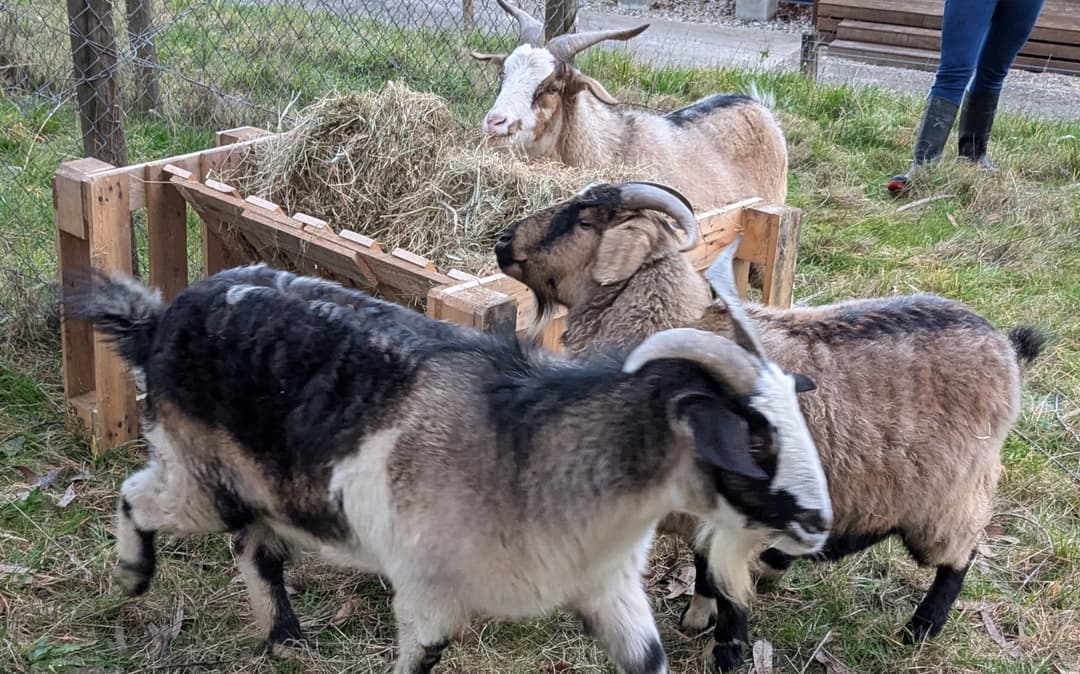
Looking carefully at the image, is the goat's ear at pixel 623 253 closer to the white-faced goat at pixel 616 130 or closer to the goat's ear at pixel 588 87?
the white-faced goat at pixel 616 130

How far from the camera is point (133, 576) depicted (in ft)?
10.2

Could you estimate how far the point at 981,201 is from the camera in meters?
6.92

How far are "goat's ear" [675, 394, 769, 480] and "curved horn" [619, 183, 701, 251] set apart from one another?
106cm

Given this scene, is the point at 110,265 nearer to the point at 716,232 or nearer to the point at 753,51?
the point at 716,232

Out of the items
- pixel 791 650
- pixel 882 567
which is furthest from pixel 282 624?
pixel 882 567

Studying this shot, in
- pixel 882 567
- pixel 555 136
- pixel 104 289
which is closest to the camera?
pixel 104 289

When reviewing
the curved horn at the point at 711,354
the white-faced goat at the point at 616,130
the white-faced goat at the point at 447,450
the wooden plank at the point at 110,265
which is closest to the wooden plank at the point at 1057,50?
the white-faced goat at the point at 616,130

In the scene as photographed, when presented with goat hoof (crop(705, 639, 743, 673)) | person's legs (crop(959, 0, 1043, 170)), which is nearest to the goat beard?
goat hoof (crop(705, 639, 743, 673))

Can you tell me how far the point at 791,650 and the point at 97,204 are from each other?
2.73m

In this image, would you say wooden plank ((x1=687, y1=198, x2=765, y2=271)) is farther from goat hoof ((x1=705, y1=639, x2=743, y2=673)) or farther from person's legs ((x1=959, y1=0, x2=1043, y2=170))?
person's legs ((x1=959, y1=0, x2=1043, y2=170))

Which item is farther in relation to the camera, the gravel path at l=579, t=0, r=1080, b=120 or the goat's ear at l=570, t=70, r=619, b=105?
the gravel path at l=579, t=0, r=1080, b=120

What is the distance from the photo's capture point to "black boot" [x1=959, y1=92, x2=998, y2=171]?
286 inches

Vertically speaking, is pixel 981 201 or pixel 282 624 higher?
pixel 981 201

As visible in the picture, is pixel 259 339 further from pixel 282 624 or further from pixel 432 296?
pixel 282 624
